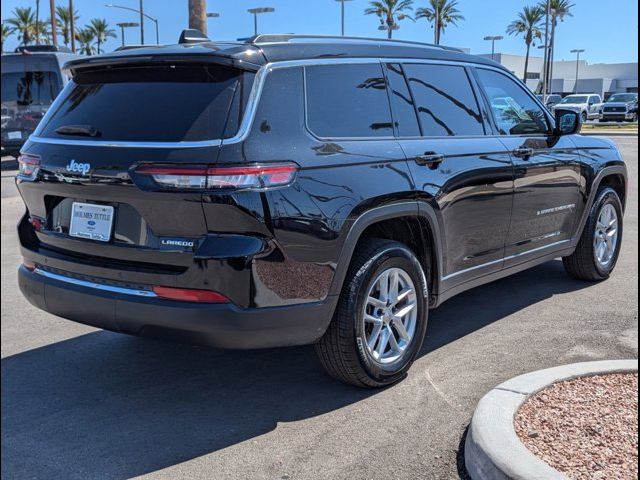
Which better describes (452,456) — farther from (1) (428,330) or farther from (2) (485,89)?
(2) (485,89)

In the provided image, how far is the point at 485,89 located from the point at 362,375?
2.40 meters

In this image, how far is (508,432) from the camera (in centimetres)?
317

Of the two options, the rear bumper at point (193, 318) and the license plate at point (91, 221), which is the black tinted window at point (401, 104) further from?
the license plate at point (91, 221)

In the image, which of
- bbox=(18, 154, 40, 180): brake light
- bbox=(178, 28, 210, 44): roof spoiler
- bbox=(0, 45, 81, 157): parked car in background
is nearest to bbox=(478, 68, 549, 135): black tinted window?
bbox=(178, 28, 210, 44): roof spoiler

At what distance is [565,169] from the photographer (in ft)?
18.7

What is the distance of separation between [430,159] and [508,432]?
1751 mm

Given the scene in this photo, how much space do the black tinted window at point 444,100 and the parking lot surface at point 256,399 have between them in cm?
145

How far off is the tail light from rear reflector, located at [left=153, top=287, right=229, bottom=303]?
0.49m

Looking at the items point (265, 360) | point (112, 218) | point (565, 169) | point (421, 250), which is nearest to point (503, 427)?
point (421, 250)

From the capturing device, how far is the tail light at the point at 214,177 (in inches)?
130

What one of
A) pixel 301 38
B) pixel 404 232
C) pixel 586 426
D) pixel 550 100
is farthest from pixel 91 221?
pixel 550 100

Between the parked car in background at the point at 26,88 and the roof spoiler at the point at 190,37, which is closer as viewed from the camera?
the roof spoiler at the point at 190,37

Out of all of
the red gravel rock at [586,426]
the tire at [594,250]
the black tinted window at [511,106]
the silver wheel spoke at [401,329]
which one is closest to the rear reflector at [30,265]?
the silver wheel spoke at [401,329]

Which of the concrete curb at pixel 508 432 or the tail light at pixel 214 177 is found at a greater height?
the tail light at pixel 214 177
